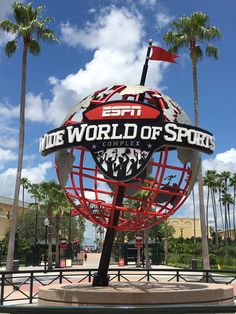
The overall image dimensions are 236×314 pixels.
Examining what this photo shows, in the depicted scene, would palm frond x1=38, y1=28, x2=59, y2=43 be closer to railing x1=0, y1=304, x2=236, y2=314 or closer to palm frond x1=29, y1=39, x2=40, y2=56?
palm frond x1=29, y1=39, x2=40, y2=56

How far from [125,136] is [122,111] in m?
0.84

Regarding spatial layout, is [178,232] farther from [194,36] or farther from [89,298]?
[89,298]

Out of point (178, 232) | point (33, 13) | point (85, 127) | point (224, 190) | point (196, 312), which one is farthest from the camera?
point (178, 232)

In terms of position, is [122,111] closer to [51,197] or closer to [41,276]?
[41,276]

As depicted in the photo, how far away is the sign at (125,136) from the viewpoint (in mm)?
10805

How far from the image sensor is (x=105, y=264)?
1262 centimetres

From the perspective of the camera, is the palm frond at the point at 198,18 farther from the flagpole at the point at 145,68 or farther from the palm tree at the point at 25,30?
the flagpole at the point at 145,68

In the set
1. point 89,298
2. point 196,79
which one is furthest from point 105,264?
point 196,79

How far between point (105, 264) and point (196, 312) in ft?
26.4

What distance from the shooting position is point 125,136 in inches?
424

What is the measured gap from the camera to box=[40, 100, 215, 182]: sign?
10.8m

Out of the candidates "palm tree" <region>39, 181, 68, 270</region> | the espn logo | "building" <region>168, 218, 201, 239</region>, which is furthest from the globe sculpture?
"building" <region>168, 218, 201, 239</region>

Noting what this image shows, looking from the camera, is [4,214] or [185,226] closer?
[4,214]

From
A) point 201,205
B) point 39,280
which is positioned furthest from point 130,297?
point 201,205
